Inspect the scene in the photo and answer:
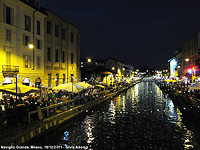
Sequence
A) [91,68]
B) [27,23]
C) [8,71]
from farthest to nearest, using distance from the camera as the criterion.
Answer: [91,68] < [27,23] < [8,71]

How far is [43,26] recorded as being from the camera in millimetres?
29812

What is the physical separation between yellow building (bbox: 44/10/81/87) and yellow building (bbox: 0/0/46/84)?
2.04 m

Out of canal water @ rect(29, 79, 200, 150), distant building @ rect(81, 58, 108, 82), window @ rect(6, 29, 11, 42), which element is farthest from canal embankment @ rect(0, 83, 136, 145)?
distant building @ rect(81, 58, 108, 82)

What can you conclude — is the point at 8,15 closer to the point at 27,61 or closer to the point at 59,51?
the point at 27,61

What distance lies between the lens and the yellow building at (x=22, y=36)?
22.1 m

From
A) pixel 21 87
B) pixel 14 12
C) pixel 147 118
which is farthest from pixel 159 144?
pixel 14 12

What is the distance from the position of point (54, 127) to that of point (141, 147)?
738 cm

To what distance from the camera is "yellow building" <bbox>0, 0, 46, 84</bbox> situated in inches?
869

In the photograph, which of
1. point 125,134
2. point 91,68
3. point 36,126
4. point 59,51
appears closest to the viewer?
point 36,126

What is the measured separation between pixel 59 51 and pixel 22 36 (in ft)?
33.1

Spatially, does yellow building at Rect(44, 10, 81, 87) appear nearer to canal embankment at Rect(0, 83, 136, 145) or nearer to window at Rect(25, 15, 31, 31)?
window at Rect(25, 15, 31, 31)

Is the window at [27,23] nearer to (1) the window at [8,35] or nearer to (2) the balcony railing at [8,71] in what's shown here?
(1) the window at [8,35]

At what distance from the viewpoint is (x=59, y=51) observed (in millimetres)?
34719

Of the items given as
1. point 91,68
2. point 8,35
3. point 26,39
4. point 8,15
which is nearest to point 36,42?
point 26,39
